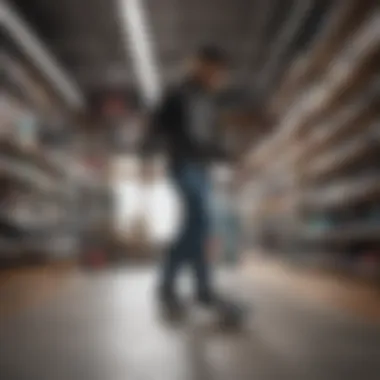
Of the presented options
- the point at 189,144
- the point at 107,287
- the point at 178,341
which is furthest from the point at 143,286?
the point at 178,341

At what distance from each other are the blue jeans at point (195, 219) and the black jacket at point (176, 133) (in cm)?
4

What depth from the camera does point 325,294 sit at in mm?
2297

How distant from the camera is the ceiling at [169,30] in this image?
1992 mm

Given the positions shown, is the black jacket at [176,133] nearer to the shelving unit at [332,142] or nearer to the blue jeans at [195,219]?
the blue jeans at [195,219]

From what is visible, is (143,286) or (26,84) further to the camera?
(26,84)

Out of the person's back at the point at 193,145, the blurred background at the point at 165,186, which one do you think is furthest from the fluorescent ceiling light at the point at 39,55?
the person's back at the point at 193,145

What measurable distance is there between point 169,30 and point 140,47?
19cm

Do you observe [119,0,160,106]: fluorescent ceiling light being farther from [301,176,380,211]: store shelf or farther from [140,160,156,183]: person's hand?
[301,176,380,211]: store shelf

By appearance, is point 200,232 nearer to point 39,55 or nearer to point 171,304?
point 171,304

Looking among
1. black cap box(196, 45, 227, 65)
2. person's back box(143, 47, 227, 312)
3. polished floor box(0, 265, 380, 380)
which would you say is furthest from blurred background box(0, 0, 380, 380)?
black cap box(196, 45, 227, 65)

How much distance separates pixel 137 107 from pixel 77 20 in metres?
0.74

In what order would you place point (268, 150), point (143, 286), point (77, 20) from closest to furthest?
point (77, 20) < point (143, 286) < point (268, 150)

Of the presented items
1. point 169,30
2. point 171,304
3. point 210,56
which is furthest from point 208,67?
point 171,304

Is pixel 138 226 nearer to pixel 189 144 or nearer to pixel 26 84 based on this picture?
pixel 26 84
